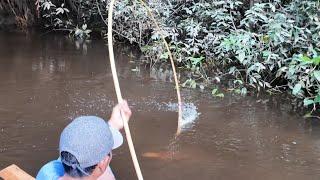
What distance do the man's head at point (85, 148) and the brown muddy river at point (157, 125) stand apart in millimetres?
1983

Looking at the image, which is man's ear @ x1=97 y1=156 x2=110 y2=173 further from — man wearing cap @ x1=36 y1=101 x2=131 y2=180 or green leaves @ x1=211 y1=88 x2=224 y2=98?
green leaves @ x1=211 y1=88 x2=224 y2=98

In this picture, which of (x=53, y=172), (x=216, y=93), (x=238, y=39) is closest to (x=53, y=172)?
(x=53, y=172)

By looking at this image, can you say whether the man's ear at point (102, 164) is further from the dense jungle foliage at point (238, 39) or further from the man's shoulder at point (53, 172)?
the dense jungle foliage at point (238, 39)

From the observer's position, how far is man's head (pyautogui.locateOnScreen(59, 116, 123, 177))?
1722 mm

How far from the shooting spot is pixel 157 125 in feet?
15.5

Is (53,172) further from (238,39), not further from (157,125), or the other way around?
(238,39)

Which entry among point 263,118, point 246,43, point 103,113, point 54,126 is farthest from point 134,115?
point 246,43

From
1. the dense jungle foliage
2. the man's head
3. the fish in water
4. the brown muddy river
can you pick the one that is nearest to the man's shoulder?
the man's head

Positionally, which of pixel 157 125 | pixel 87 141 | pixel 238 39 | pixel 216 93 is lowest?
pixel 157 125

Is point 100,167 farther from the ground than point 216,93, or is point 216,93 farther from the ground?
point 100,167

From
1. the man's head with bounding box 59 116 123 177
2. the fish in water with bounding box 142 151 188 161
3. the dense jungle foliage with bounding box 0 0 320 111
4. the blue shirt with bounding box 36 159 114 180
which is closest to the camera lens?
the man's head with bounding box 59 116 123 177

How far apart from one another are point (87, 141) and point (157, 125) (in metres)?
3.00

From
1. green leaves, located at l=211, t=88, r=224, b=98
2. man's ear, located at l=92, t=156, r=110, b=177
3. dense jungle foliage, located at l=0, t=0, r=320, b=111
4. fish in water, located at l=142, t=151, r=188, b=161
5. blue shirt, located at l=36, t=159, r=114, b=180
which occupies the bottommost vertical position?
fish in water, located at l=142, t=151, r=188, b=161

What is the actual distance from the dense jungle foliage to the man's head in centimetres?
357
